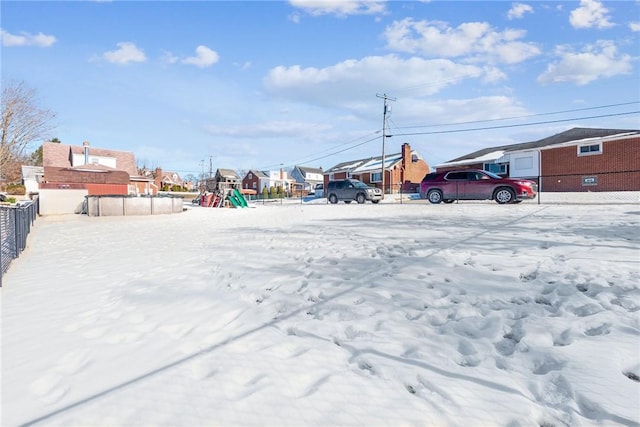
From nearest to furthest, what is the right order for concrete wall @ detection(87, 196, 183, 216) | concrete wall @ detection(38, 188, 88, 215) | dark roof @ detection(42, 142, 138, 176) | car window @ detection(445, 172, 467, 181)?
car window @ detection(445, 172, 467, 181)
concrete wall @ detection(87, 196, 183, 216)
concrete wall @ detection(38, 188, 88, 215)
dark roof @ detection(42, 142, 138, 176)

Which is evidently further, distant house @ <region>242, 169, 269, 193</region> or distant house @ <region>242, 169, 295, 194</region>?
distant house @ <region>242, 169, 295, 194</region>

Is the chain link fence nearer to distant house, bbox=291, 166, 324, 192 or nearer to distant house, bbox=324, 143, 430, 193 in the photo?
distant house, bbox=324, 143, 430, 193

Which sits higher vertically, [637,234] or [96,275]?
[637,234]

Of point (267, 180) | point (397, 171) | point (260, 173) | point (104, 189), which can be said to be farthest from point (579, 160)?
point (260, 173)

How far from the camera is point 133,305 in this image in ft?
13.1

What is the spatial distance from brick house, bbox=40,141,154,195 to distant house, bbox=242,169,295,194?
76.9ft

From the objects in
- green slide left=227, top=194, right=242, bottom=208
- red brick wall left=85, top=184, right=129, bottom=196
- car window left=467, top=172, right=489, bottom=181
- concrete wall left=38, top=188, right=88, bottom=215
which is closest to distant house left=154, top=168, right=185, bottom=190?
red brick wall left=85, top=184, right=129, bottom=196

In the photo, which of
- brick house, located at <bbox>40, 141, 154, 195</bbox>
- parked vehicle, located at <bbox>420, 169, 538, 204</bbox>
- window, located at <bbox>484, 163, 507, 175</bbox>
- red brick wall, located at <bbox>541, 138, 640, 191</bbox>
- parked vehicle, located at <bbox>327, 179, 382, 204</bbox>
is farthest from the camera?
brick house, located at <bbox>40, 141, 154, 195</bbox>

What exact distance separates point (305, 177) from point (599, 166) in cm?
5836

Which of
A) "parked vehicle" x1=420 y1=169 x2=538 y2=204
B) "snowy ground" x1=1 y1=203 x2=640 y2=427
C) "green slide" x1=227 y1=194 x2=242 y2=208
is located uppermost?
"parked vehicle" x1=420 y1=169 x2=538 y2=204

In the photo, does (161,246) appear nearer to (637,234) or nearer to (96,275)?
(96,275)

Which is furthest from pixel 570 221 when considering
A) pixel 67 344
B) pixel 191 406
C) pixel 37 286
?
pixel 37 286

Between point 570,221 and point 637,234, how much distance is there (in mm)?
2389

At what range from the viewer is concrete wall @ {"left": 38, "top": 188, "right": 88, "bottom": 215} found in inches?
720
